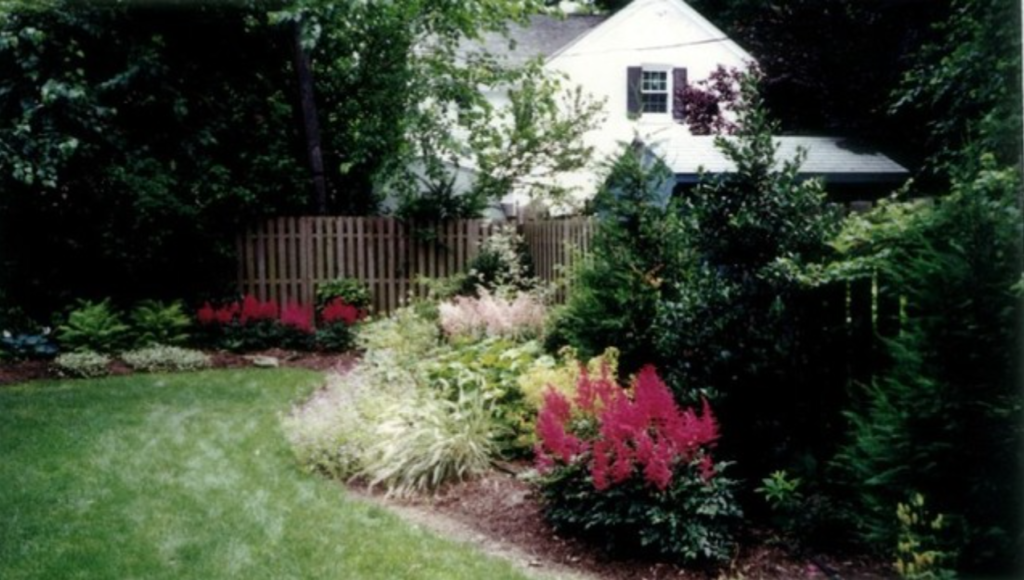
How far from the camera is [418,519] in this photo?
5.46 metres

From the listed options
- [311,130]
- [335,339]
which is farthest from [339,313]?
[311,130]

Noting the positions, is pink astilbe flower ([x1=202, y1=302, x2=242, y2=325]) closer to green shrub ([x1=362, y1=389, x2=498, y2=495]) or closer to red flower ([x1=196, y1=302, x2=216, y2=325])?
red flower ([x1=196, y1=302, x2=216, y2=325])

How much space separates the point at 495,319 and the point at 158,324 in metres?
5.15

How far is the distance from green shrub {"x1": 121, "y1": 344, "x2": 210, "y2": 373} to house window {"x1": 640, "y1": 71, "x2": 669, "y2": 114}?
54.0 ft

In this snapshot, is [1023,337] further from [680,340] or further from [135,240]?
[135,240]

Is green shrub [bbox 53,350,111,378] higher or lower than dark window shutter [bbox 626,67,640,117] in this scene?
lower

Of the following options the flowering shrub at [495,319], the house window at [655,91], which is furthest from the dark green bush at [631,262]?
the house window at [655,91]

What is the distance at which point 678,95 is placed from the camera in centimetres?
2247

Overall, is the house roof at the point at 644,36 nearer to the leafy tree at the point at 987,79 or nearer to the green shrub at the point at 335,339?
the leafy tree at the point at 987,79

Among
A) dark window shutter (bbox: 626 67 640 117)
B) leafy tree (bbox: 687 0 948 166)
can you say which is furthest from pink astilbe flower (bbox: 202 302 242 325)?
dark window shutter (bbox: 626 67 640 117)

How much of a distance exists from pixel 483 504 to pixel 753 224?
2.43 meters

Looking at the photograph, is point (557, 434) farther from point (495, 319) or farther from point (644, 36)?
point (644, 36)

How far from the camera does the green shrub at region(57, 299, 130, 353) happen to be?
11.4 m

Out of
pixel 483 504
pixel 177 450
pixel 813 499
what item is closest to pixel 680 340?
pixel 813 499
